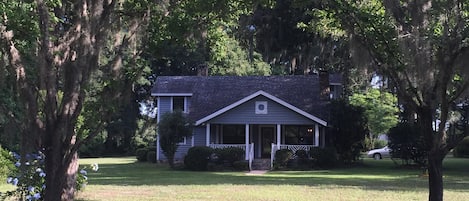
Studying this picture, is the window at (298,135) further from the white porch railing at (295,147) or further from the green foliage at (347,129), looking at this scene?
the white porch railing at (295,147)

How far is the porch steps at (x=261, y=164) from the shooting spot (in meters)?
27.9

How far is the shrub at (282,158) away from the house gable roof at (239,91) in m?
2.61

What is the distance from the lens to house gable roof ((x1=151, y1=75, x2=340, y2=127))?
30.3 m

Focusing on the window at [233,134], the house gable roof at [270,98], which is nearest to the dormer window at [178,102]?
the window at [233,134]

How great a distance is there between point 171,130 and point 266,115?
531cm

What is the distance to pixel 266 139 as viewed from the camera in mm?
31391

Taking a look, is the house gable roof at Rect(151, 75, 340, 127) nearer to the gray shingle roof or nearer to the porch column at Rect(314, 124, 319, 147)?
the gray shingle roof

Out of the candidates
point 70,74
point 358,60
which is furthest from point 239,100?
point 70,74

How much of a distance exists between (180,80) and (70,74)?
27598 millimetres

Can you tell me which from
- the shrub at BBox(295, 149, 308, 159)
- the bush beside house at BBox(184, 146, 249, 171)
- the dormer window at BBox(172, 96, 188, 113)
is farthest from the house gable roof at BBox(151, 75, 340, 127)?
the bush beside house at BBox(184, 146, 249, 171)

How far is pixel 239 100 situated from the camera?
2972 centimetres

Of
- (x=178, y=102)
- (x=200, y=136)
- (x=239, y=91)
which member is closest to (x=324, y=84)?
(x=239, y=91)

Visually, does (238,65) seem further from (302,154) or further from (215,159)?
(302,154)

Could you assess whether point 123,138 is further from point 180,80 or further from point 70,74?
point 70,74
